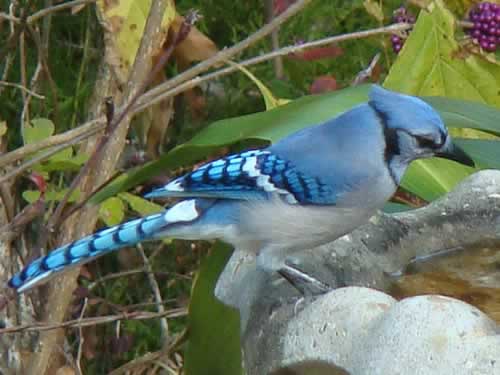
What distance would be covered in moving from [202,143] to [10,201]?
62cm

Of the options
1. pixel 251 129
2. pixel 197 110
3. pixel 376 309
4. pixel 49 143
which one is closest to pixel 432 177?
pixel 251 129

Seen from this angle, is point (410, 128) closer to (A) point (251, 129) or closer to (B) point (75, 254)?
(A) point (251, 129)

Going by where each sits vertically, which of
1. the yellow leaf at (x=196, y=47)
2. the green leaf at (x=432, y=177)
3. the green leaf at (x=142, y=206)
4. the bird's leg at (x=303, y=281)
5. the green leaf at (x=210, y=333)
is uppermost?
the bird's leg at (x=303, y=281)

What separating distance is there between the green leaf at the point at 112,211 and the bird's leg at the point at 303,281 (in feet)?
2.20

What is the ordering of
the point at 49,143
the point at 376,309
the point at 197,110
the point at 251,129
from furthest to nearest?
the point at 197,110 < the point at 49,143 < the point at 251,129 < the point at 376,309

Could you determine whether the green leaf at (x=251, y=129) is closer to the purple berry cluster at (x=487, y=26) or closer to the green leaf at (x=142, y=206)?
the green leaf at (x=142, y=206)

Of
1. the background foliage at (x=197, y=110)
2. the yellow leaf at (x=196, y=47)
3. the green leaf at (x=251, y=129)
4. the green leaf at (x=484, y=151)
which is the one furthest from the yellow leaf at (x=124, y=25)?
the green leaf at (x=484, y=151)

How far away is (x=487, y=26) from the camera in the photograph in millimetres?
2307

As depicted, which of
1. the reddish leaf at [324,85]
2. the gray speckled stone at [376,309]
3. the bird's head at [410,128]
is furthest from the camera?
the reddish leaf at [324,85]

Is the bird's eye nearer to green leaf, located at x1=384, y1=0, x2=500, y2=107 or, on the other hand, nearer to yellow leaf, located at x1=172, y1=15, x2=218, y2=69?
green leaf, located at x1=384, y1=0, x2=500, y2=107

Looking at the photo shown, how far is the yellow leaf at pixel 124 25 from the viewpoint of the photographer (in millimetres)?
2225

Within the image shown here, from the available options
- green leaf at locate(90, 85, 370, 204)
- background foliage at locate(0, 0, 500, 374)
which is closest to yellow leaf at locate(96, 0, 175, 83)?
background foliage at locate(0, 0, 500, 374)

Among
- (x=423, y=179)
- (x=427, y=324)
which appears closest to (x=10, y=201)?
(x=423, y=179)

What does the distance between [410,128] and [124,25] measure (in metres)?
0.69
